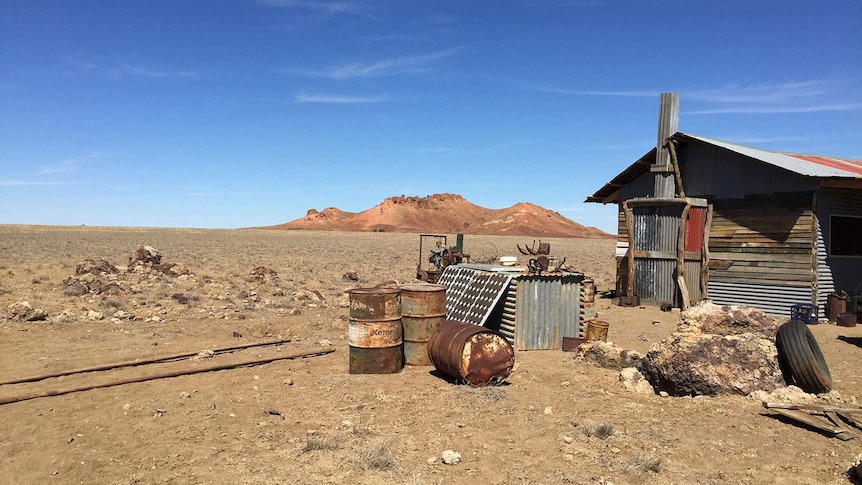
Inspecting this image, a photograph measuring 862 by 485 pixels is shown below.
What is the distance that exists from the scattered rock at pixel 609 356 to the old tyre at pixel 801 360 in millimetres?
2013

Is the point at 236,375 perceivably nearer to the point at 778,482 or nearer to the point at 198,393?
the point at 198,393

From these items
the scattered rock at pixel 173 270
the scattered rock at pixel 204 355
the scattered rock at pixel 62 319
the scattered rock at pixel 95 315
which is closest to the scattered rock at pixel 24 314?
the scattered rock at pixel 62 319

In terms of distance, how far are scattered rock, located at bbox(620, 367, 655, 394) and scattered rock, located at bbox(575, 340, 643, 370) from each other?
595 millimetres

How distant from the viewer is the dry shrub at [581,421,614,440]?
613cm

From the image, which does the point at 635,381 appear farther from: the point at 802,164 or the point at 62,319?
the point at 62,319

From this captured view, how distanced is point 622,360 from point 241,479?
20.8ft

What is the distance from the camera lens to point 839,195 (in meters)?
15.0

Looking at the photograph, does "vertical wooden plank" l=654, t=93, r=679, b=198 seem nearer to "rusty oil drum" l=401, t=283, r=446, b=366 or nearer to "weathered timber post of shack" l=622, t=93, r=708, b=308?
"weathered timber post of shack" l=622, t=93, r=708, b=308

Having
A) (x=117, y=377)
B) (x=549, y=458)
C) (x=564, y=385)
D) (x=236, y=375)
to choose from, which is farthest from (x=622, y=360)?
(x=117, y=377)

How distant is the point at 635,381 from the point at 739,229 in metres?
9.79

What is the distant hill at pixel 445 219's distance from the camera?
→ 5531 inches

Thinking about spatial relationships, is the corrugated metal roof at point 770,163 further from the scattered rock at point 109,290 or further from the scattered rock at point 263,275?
the scattered rock at point 109,290

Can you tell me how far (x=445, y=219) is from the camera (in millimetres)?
150375

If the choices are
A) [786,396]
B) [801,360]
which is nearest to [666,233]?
[801,360]
